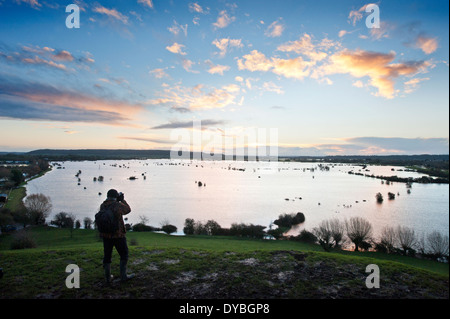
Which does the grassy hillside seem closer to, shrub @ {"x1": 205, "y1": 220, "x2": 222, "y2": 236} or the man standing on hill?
the man standing on hill

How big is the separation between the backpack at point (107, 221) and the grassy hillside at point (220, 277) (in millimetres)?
1978

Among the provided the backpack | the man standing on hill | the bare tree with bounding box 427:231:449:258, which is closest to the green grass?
the bare tree with bounding box 427:231:449:258

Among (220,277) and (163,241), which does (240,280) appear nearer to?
(220,277)

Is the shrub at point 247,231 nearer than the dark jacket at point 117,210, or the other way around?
the dark jacket at point 117,210

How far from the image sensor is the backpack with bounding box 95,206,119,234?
267 inches

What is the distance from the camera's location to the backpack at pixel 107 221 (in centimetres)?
677

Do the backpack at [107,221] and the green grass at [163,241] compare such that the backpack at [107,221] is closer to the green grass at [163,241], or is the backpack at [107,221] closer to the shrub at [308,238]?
the green grass at [163,241]

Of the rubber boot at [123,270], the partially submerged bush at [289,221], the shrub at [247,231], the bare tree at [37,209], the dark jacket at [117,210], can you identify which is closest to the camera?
the dark jacket at [117,210]

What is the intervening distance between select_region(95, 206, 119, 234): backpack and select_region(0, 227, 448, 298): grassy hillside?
1.98m

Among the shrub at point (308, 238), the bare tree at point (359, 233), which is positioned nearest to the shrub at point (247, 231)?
the shrub at point (308, 238)

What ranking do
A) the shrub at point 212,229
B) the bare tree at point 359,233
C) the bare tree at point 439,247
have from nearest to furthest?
the bare tree at point 439,247 → the bare tree at point 359,233 → the shrub at point 212,229

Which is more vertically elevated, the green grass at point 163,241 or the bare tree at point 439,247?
the green grass at point 163,241

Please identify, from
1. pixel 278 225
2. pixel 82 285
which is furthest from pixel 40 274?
pixel 278 225
